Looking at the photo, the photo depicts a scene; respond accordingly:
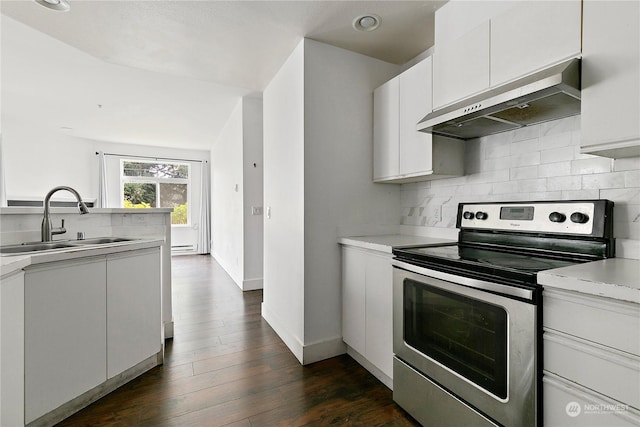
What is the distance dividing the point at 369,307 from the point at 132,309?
5.18ft

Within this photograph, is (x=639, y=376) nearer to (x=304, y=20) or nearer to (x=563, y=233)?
(x=563, y=233)

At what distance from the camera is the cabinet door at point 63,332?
4.76ft

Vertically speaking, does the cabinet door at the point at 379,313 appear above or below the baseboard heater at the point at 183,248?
above

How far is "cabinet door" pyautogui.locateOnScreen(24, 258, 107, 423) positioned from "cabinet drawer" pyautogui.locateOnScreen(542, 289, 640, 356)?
222 centimetres

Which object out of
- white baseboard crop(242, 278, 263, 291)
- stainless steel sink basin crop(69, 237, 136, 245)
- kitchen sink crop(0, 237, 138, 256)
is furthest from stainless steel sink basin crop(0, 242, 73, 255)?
white baseboard crop(242, 278, 263, 291)

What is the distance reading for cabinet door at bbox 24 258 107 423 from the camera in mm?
1451

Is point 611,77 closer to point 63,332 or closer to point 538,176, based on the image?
point 538,176

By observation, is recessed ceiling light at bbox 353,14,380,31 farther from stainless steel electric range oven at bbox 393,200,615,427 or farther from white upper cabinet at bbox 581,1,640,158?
stainless steel electric range oven at bbox 393,200,615,427

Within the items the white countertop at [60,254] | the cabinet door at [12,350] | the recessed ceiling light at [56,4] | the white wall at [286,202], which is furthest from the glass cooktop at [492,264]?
the recessed ceiling light at [56,4]

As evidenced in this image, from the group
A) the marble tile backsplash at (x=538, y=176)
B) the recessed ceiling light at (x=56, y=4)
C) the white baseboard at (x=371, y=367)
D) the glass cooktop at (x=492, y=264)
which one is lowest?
the white baseboard at (x=371, y=367)

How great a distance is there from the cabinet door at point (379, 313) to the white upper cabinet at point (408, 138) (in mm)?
690

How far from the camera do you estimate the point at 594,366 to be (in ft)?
3.00

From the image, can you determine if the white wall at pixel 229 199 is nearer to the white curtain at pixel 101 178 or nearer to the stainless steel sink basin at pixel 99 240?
the stainless steel sink basin at pixel 99 240

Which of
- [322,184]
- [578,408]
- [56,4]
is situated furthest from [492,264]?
[56,4]
